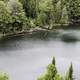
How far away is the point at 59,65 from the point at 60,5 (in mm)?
47024

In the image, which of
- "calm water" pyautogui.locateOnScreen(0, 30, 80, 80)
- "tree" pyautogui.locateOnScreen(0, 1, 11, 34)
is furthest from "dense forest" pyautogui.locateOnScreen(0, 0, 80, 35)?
"calm water" pyautogui.locateOnScreen(0, 30, 80, 80)

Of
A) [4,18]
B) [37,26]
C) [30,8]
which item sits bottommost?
[37,26]

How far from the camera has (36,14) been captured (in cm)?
9012

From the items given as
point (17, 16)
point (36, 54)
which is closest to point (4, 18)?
point (17, 16)

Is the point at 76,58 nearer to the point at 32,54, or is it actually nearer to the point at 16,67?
the point at 32,54

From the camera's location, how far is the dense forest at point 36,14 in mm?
80500

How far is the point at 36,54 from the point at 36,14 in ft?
103

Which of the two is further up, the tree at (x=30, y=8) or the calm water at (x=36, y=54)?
the tree at (x=30, y=8)

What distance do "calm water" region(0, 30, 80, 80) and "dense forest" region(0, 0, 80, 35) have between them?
6036 millimetres

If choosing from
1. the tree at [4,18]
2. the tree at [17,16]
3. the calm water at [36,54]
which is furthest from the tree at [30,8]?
the calm water at [36,54]

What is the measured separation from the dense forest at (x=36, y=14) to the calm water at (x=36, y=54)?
6.04 metres

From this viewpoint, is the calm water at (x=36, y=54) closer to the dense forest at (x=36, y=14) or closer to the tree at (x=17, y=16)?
the tree at (x=17, y=16)

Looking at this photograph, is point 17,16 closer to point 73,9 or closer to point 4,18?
point 4,18

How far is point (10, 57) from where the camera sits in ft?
189
